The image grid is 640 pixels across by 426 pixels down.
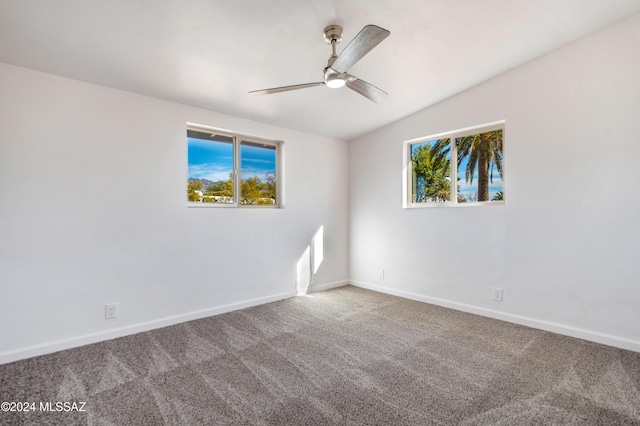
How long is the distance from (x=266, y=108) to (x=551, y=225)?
315 cm

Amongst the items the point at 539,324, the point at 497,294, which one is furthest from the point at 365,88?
the point at 539,324

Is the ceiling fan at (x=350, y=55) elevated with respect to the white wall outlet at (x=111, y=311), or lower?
elevated

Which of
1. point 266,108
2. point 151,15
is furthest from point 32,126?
point 266,108

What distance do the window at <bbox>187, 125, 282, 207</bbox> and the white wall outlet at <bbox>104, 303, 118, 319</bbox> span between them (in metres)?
1.24

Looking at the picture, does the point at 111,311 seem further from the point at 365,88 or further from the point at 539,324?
the point at 539,324

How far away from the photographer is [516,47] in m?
2.74

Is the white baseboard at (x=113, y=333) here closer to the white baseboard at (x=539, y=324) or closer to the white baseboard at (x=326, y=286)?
the white baseboard at (x=326, y=286)

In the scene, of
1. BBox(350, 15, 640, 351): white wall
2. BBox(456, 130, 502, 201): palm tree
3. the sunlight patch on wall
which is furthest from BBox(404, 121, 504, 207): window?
the sunlight patch on wall

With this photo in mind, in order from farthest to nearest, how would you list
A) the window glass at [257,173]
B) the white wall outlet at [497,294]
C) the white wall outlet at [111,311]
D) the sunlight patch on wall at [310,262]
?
the sunlight patch on wall at [310,262], the window glass at [257,173], the white wall outlet at [497,294], the white wall outlet at [111,311]

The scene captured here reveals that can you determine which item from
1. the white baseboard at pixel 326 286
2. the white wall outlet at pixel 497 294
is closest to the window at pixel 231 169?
the white baseboard at pixel 326 286

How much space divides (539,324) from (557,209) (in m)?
1.13

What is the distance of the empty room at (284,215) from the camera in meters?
1.93

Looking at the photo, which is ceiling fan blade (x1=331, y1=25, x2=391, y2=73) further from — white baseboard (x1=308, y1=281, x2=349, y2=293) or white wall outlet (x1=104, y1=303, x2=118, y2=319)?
white baseboard (x1=308, y1=281, x2=349, y2=293)

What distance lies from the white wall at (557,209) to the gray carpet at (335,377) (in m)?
0.34
